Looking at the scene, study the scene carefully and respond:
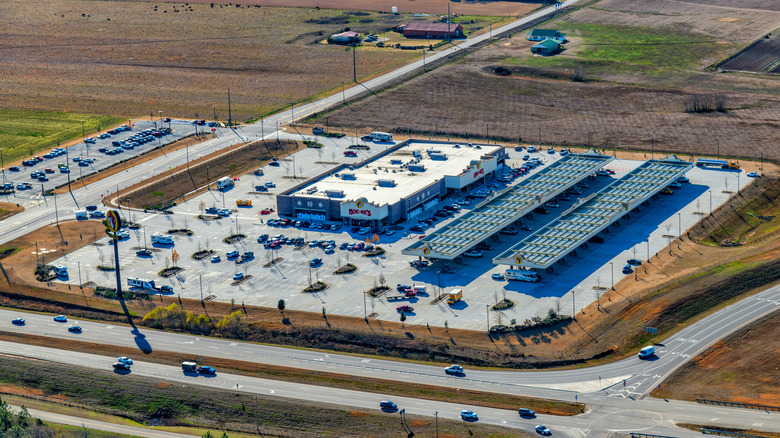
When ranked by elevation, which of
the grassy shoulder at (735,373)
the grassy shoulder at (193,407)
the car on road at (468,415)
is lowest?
the grassy shoulder at (193,407)

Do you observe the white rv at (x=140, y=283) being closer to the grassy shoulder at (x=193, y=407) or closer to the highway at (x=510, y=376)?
the highway at (x=510, y=376)

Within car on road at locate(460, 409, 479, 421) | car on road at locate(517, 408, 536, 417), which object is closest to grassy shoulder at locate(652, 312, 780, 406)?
car on road at locate(517, 408, 536, 417)

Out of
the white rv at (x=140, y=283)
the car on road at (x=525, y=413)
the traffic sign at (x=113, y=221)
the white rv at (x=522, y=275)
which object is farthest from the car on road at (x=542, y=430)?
the traffic sign at (x=113, y=221)

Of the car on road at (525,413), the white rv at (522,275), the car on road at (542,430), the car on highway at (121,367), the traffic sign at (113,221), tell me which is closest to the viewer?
the car on road at (542,430)

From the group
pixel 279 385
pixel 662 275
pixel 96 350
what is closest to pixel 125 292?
pixel 96 350

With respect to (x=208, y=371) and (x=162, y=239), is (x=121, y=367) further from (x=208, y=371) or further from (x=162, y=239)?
(x=162, y=239)

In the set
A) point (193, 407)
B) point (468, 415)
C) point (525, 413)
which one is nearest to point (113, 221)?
point (193, 407)

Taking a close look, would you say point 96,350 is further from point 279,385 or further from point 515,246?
point 515,246
